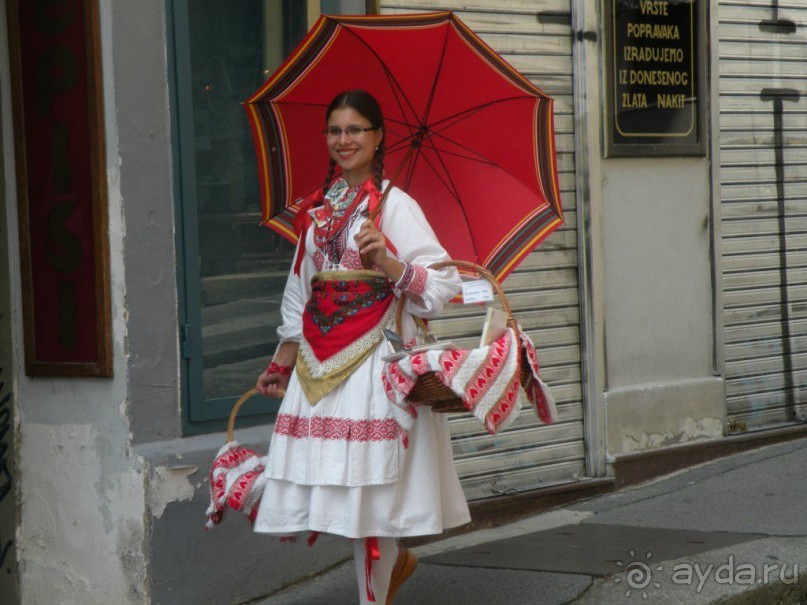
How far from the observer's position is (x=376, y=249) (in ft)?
13.5

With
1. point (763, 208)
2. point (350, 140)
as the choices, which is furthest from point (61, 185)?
point (763, 208)

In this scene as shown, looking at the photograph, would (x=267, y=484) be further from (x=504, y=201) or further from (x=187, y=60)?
(x=187, y=60)

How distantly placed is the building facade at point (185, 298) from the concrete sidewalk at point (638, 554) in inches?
10.3

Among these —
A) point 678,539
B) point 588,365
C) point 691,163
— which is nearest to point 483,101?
point 678,539

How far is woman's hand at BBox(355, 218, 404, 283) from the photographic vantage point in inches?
161

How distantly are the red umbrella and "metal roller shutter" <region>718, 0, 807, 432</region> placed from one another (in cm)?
367

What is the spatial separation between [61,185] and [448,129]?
1637 millimetres

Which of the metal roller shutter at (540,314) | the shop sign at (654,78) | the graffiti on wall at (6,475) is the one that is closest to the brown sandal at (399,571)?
the graffiti on wall at (6,475)

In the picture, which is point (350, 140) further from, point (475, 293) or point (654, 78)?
point (654, 78)

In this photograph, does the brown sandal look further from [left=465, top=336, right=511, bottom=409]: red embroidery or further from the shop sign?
the shop sign

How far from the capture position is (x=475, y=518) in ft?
21.7

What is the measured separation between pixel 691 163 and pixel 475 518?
8.39 ft

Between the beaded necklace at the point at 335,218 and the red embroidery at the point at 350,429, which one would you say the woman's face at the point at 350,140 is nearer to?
the beaded necklace at the point at 335,218

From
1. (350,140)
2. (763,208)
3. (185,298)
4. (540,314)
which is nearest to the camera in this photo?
(350,140)
